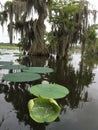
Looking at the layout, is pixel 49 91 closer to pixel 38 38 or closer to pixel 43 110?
pixel 43 110

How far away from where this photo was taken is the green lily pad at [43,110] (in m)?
3.51

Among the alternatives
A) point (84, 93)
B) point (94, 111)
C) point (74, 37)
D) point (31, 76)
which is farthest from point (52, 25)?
point (94, 111)

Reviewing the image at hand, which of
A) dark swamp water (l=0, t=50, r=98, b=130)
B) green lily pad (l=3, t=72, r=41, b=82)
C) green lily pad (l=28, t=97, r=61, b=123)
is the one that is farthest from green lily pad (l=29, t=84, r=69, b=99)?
green lily pad (l=3, t=72, r=41, b=82)

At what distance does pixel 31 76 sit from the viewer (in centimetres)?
738

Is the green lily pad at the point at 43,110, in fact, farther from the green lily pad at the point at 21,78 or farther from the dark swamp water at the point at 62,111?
the green lily pad at the point at 21,78

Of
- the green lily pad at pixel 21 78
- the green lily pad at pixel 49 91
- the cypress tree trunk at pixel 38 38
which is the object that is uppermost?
the cypress tree trunk at pixel 38 38

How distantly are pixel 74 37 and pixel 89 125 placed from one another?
16.4m

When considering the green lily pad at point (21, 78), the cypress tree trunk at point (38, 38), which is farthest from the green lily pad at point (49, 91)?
the cypress tree trunk at point (38, 38)

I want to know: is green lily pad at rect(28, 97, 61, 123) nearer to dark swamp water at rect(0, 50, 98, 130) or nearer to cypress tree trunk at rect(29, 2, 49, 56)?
dark swamp water at rect(0, 50, 98, 130)

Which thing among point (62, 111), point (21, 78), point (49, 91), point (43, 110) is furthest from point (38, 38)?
point (43, 110)

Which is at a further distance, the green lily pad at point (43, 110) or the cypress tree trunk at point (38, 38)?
the cypress tree trunk at point (38, 38)

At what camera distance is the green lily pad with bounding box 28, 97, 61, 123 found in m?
3.51

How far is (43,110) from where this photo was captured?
12.2 ft

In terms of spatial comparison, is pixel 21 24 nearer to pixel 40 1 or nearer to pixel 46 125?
pixel 40 1
